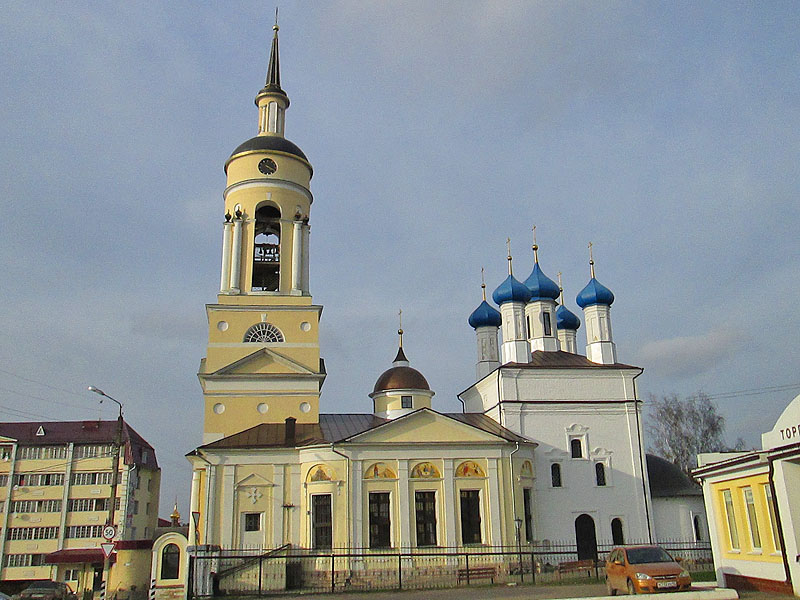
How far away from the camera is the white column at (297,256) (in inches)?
1117

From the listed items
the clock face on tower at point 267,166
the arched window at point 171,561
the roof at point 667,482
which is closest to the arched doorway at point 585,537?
the roof at point 667,482

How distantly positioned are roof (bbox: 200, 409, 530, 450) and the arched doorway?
367 cm

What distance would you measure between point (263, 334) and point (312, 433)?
443 cm

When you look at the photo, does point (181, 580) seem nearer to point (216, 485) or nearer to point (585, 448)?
point (216, 485)

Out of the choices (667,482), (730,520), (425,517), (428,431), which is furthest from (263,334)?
(730,520)

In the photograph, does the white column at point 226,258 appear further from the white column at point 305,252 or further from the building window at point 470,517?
the building window at point 470,517

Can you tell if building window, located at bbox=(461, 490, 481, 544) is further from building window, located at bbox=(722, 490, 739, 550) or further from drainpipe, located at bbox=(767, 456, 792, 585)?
drainpipe, located at bbox=(767, 456, 792, 585)

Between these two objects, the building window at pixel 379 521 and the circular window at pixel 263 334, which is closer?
the building window at pixel 379 521

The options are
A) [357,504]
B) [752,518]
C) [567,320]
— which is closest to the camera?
[752,518]

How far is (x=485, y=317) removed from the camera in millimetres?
32000

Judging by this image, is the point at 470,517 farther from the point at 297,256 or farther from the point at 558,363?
the point at 297,256

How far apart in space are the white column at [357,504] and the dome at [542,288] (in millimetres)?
12070

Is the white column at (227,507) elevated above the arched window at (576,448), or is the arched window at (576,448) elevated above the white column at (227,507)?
the arched window at (576,448)

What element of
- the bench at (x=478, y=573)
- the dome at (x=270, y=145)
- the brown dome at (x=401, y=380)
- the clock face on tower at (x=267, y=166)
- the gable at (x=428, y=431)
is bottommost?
the bench at (x=478, y=573)
